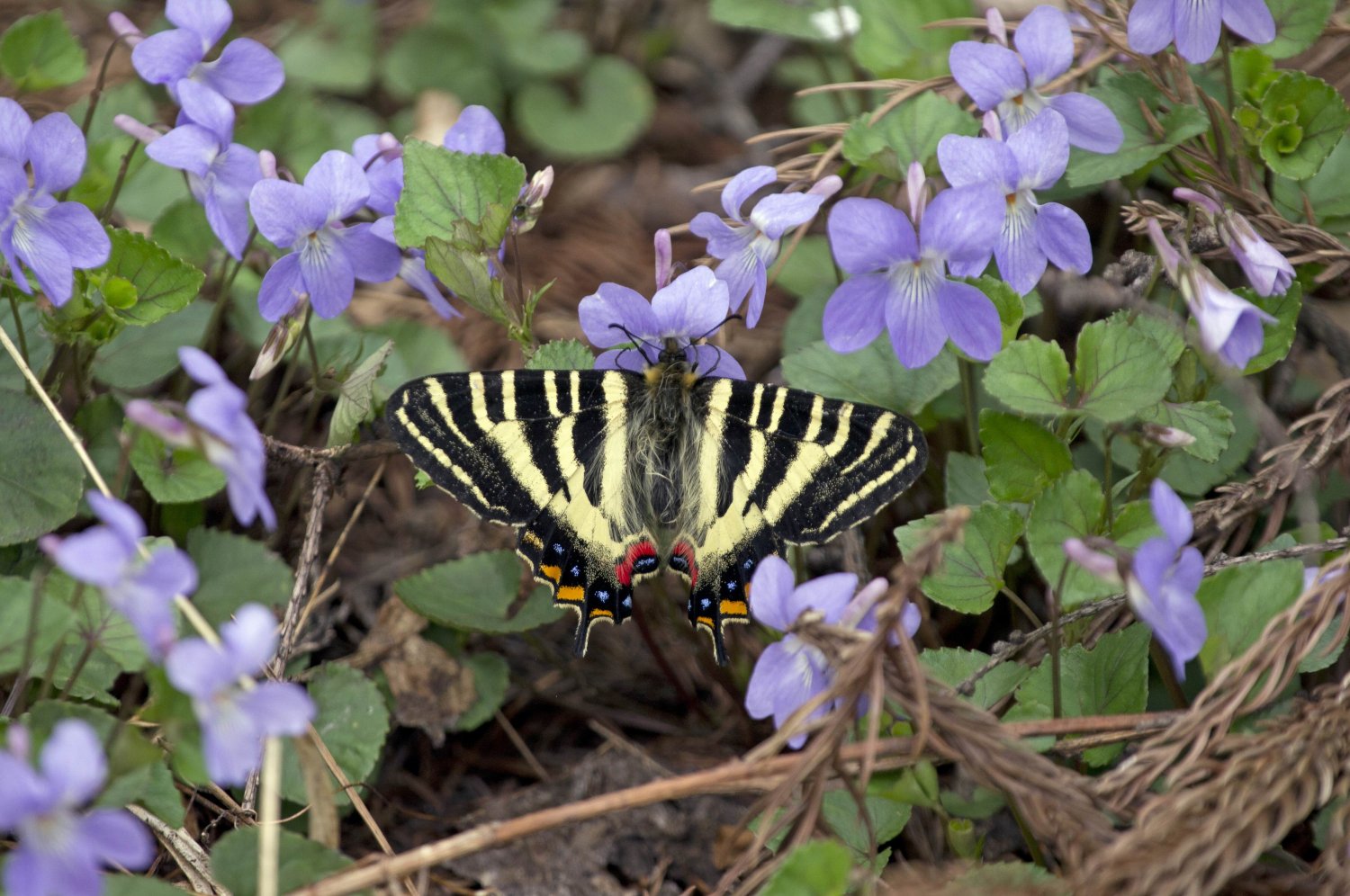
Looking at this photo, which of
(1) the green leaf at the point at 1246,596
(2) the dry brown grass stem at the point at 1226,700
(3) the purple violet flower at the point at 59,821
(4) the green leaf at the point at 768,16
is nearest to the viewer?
(3) the purple violet flower at the point at 59,821

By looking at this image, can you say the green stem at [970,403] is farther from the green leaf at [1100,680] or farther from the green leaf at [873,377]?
the green leaf at [1100,680]

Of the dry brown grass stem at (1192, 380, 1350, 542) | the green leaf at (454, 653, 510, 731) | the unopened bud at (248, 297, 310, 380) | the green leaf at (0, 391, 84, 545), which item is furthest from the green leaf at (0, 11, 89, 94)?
the dry brown grass stem at (1192, 380, 1350, 542)

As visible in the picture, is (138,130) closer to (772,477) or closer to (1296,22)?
(772,477)

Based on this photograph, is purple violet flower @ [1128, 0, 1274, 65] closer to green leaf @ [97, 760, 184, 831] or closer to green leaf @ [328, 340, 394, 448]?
green leaf @ [328, 340, 394, 448]

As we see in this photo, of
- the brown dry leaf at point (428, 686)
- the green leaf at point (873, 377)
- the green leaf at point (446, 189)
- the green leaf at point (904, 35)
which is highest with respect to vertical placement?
the green leaf at point (446, 189)

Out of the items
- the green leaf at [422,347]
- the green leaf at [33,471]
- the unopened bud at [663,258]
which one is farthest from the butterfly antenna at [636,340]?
the green leaf at [33,471]

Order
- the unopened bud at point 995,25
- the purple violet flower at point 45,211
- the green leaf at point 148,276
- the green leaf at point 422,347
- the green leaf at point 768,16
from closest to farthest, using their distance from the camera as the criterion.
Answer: the purple violet flower at point 45,211 < the green leaf at point 148,276 < the unopened bud at point 995,25 < the green leaf at point 422,347 < the green leaf at point 768,16

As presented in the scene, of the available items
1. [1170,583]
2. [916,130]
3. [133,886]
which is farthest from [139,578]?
[916,130]

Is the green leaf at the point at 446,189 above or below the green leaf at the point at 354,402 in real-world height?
above
